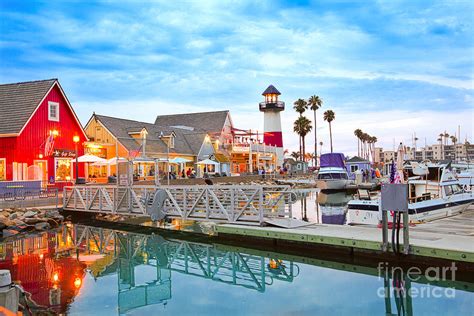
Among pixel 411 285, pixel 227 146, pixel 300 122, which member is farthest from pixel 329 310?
pixel 300 122

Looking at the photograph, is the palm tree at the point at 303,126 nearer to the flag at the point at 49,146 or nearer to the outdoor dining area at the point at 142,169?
the outdoor dining area at the point at 142,169

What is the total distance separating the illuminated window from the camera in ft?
104

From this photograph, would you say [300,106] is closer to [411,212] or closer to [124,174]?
[124,174]

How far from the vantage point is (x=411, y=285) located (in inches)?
446

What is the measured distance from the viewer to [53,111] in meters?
32.3

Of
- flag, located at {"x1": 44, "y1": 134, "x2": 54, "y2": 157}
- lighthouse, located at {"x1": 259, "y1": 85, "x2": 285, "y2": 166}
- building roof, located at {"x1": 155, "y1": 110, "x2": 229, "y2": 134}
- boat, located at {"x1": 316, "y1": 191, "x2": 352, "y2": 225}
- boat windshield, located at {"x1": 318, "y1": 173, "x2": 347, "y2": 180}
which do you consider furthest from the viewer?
lighthouse, located at {"x1": 259, "y1": 85, "x2": 285, "y2": 166}

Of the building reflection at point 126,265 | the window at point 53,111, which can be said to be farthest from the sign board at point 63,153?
the building reflection at point 126,265

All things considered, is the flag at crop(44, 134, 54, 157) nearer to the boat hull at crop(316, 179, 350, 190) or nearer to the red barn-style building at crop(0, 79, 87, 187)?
the red barn-style building at crop(0, 79, 87, 187)

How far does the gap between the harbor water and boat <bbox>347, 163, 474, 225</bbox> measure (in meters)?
4.74

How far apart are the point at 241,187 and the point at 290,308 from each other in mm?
7283

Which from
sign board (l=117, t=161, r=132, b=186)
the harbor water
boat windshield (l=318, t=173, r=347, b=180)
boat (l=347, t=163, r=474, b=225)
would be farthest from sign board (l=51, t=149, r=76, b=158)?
boat windshield (l=318, t=173, r=347, b=180)

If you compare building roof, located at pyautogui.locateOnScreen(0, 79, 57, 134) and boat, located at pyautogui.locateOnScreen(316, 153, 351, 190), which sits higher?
building roof, located at pyautogui.locateOnScreen(0, 79, 57, 134)

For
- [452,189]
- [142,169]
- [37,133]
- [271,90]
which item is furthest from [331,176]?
Answer: [37,133]

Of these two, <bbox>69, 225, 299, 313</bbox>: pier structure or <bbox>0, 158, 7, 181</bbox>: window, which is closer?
<bbox>69, 225, 299, 313</bbox>: pier structure
